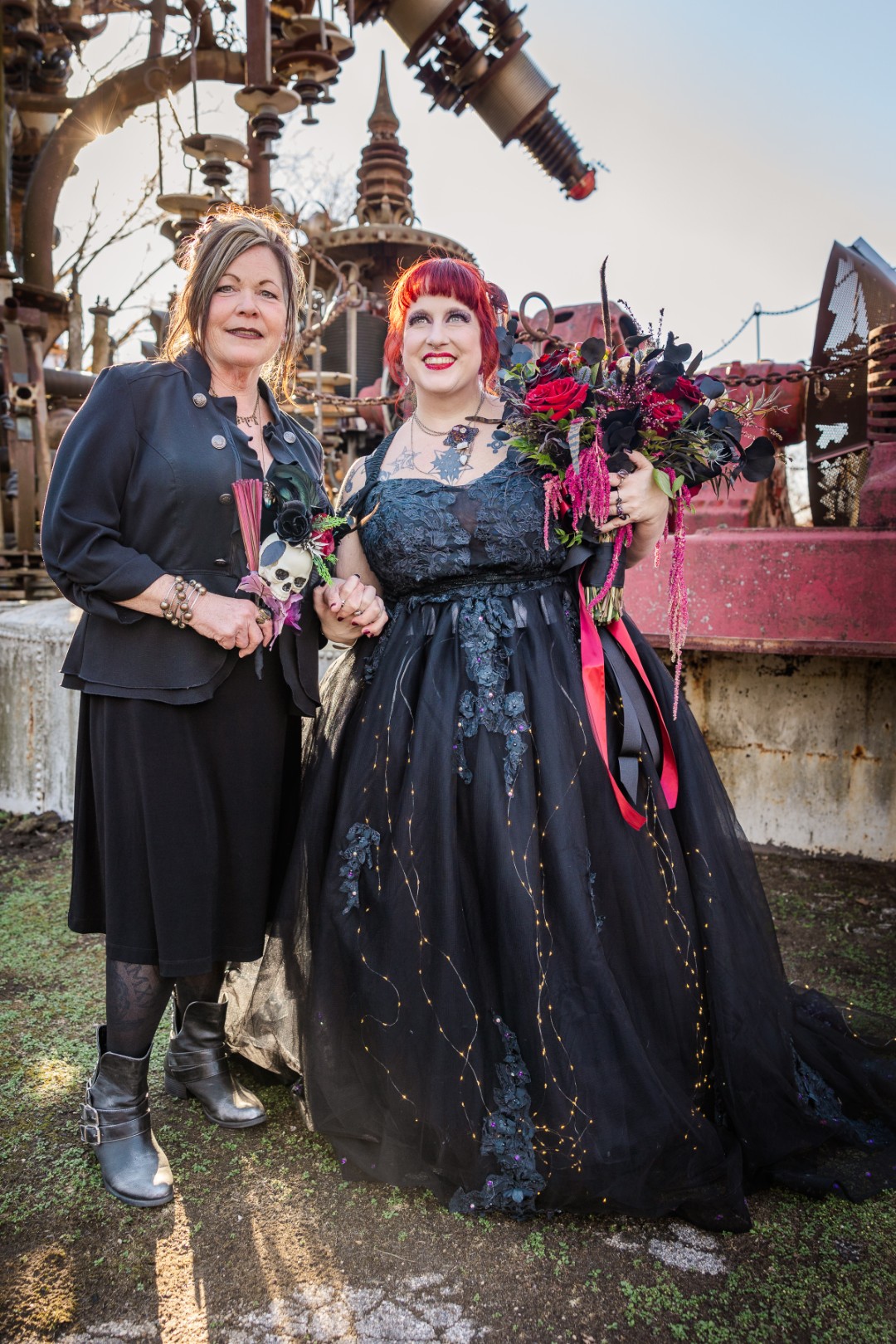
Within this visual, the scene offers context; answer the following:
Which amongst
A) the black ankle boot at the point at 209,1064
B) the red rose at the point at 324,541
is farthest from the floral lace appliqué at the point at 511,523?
the black ankle boot at the point at 209,1064

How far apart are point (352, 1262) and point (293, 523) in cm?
154

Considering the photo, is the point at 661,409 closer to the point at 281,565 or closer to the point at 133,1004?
the point at 281,565

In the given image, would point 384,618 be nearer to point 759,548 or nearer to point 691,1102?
point 691,1102

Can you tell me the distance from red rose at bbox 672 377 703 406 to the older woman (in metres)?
0.90

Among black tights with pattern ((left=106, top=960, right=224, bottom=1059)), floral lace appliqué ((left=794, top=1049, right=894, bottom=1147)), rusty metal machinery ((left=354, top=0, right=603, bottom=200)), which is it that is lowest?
floral lace appliqué ((left=794, top=1049, right=894, bottom=1147))

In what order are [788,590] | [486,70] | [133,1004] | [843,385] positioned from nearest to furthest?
1. [133,1004]
2. [788,590]
3. [843,385]
4. [486,70]

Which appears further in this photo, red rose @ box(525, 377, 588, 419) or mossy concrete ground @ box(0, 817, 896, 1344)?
red rose @ box(525, 377, 588, 419)

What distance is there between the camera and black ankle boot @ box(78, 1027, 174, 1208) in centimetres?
208

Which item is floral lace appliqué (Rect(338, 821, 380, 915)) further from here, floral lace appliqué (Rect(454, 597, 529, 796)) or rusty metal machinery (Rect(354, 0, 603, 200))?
rusty metal machinery (Rect(354, 0, 603, 200))

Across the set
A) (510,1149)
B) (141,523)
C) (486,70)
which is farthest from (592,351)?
(486,70)

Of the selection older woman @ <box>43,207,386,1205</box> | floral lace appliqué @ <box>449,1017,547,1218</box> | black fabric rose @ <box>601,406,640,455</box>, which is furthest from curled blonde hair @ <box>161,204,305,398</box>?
floral lace appliqué @ <box>449,1017,547,1218</box>

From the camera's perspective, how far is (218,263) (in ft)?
6.94

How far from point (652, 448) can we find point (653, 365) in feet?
0.63

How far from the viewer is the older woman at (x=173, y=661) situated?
2.00 m
